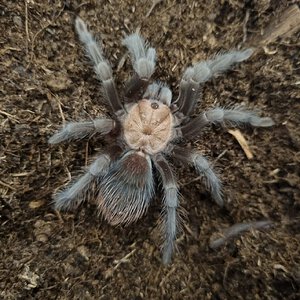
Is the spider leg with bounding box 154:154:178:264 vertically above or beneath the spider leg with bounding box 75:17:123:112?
beneath

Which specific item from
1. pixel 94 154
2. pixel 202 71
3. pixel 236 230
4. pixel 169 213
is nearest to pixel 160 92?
pixel 202 71

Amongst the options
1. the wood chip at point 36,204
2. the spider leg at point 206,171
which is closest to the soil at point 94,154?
the wood chip at point 36,204

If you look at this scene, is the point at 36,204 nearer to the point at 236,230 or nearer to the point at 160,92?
Answer: the point at 160,92

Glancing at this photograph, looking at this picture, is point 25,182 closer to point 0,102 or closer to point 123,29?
point 0,102

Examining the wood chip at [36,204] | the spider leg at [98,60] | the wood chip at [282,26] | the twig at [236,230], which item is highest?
the spider leg at [98,60]

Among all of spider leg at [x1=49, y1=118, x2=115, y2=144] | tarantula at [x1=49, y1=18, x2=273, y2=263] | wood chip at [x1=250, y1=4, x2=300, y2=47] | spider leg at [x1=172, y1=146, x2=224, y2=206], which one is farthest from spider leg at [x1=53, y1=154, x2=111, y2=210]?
wood chip at [x1=250, y1=4, x2=300, y2=47]

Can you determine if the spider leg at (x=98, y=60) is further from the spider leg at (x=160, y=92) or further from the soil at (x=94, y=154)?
the spider leg at (x=160, y=92)

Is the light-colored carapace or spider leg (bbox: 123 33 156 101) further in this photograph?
the light-colored carapace

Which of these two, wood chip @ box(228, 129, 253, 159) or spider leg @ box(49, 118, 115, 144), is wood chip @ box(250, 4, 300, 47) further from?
spider leg @ box(49, 118, 115, 144)
